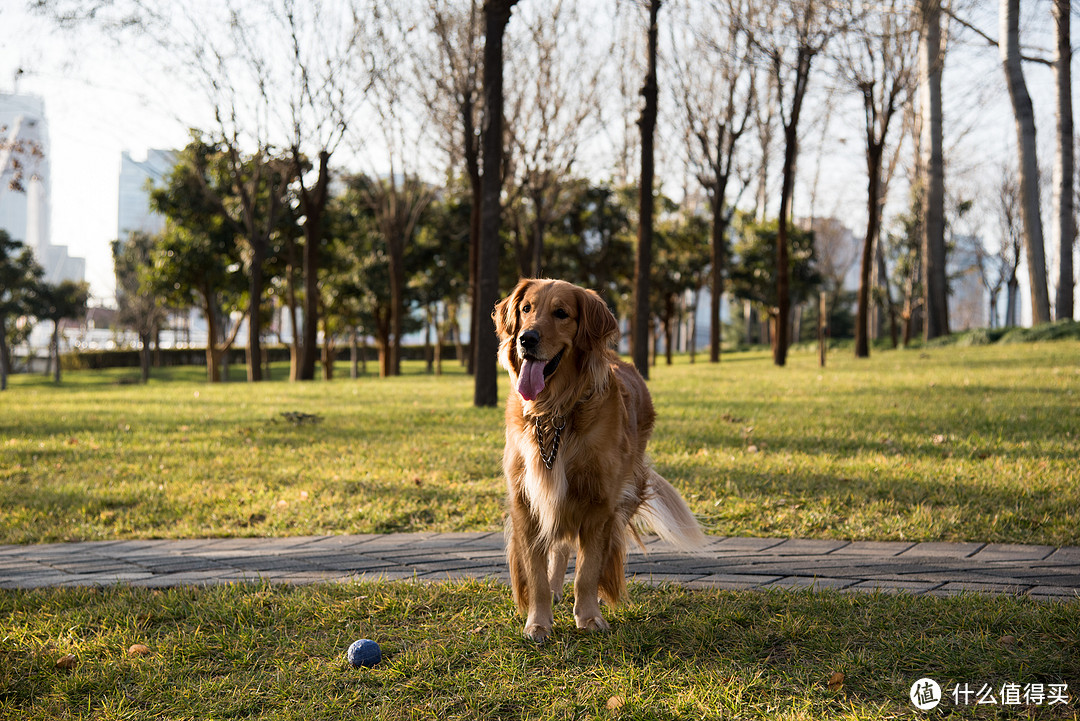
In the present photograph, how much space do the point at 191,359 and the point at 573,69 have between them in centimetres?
4380

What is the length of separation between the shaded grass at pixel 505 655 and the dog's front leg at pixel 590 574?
84 millimetres

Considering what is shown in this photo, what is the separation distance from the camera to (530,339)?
11.2 ft

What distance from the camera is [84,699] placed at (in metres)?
2.97

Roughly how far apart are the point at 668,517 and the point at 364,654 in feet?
6.15

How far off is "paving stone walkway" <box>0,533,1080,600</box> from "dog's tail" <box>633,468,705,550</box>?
0.17 meters

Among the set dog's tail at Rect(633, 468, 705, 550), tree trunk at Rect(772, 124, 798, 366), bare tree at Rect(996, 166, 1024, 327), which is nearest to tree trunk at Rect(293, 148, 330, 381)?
tree trunk at Rect(772, 124, 798, 366)

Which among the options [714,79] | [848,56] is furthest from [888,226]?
[848,56]

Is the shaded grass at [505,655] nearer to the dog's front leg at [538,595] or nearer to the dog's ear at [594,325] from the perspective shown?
the dog's front leg at [538,595]

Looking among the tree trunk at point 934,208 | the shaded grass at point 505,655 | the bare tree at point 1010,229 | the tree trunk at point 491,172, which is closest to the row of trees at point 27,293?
the tree trunk at point 491,172

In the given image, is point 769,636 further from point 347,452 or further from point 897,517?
point 347,452

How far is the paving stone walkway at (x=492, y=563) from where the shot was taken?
4.02m

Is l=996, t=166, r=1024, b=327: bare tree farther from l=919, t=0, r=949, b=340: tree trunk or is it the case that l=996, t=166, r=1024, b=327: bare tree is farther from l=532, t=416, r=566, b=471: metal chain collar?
l=532, t=416, r=566, b=471: metal chain collar

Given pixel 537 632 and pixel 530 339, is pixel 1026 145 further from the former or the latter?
pixel 537 632

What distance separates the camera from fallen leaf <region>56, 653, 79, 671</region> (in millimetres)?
3266
